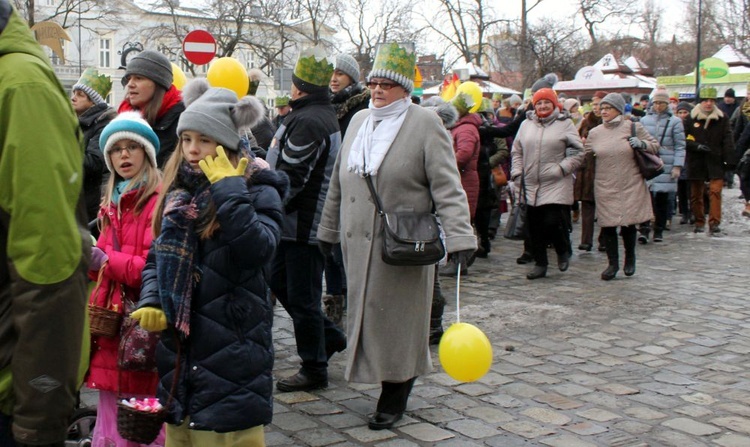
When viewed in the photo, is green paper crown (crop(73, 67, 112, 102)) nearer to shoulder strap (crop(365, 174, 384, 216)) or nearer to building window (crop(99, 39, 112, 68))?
A: shoulder strap (crop(365, 174, 384, 216))

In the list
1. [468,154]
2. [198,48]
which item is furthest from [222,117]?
[198,48]

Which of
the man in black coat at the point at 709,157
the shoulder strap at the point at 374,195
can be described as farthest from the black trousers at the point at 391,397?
the man in black coat at the point at 709,157

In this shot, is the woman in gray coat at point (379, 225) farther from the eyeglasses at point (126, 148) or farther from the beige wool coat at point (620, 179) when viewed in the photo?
the beige wool coat at point (620, 179)

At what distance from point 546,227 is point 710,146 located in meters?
5.28

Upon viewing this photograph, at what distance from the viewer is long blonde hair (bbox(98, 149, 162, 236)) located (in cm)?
396

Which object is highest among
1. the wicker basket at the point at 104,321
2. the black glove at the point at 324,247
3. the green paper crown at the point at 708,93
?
the green paper crown at the point at 708,93

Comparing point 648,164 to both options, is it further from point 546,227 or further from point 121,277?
point 121,277

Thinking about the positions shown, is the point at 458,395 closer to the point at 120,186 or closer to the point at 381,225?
the point at 381,225

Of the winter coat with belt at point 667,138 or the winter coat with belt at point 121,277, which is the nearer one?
the winter coat with belt at point 121,277

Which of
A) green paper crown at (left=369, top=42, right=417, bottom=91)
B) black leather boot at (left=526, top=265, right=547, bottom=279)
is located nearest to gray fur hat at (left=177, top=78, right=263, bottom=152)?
green paper crown at (left=369, top=42, right=417, bottom=91)

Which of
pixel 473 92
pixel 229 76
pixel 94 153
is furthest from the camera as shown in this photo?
pixel 473 92

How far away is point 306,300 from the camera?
17.9 ft

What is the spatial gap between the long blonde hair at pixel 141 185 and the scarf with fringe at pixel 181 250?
52 centimetres

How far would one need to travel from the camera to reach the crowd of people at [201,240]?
2.18 m
